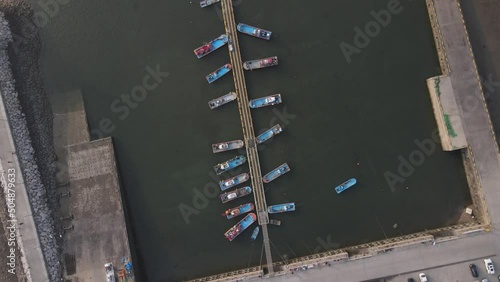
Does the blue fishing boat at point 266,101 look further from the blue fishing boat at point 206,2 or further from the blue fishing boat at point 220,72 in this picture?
the blue fishing boat at point 206,2

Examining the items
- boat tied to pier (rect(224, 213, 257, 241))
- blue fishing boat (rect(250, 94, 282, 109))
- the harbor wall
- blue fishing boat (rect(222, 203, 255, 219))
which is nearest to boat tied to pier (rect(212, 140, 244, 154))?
blue fishing boat (rect(250, 94, 282, 109))

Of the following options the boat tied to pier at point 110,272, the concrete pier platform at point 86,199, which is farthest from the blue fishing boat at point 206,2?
the boat tied to pier at point 110,272

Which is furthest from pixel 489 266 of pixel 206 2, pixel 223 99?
pixel 206 2

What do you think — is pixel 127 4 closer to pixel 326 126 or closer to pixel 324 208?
pixel 326 126

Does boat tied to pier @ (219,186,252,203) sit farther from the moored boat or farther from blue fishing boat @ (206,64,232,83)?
blue fishing boat @ (206,64,232,83)

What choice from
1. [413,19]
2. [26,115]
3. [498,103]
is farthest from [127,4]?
[498,103]

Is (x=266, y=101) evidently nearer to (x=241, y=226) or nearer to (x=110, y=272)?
(x=241, y=226)
